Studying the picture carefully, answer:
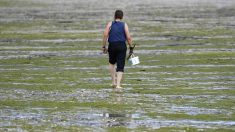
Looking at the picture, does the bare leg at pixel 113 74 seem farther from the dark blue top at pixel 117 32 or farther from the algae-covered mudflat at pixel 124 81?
the dark blue top at pixel 117 32

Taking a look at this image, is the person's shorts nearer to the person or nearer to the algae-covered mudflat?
the person

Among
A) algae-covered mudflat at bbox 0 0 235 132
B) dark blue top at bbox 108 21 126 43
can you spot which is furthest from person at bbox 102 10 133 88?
algae-covered mudflat at bbox 0 0 235 132

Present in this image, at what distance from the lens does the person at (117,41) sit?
22734 mm

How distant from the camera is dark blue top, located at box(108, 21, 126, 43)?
74.6 ft

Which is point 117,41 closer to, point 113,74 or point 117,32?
point 117,32

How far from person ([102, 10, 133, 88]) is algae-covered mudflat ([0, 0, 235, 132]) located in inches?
16.4

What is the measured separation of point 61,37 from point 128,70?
15.4 meters

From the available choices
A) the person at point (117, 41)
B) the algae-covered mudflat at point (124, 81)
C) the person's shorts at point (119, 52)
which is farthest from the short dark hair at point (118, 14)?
the algae-covered mudflat at point (124, 81)

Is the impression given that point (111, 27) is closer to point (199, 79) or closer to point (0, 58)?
point (199, 79)

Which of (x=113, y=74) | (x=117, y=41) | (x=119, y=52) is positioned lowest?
(x=113, y=74)

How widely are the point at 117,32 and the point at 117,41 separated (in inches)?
10.0

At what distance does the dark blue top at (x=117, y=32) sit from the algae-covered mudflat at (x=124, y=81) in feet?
3.98

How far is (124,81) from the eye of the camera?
24312 mm


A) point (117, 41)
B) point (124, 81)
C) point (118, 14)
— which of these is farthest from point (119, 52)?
point (124, 81)
